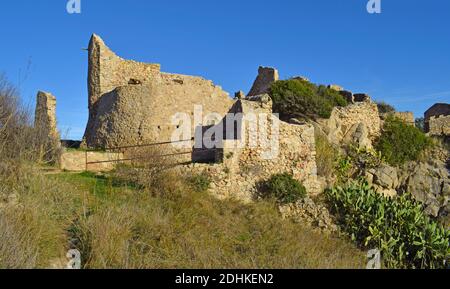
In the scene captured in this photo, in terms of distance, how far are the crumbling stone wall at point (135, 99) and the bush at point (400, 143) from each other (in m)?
7.23

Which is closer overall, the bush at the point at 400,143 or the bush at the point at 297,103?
the bush at the point at 297,103

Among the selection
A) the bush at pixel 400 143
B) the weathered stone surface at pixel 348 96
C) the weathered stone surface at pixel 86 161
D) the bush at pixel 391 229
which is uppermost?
the weathered stone surface at pixel 348 96

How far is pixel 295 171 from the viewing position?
1426 cm

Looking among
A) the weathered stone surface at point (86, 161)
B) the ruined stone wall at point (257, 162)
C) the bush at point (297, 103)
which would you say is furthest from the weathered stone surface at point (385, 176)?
the weathered stone surface at point (86, 161)

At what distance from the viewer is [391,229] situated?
12273mm

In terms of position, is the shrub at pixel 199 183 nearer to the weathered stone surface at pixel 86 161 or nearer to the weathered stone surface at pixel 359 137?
the weathered stone surface at pixel 86 161

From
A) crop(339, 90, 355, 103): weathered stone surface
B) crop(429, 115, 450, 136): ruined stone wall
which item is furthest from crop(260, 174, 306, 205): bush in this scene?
crop(429, 115, 450, 136): ruined stone wall

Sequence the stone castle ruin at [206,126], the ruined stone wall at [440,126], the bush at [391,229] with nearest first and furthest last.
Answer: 1. the bush at [391,229]
2. the stone castle ruin at [206,126]
3. the ruined stone wall at [440,126]

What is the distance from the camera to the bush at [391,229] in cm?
1144

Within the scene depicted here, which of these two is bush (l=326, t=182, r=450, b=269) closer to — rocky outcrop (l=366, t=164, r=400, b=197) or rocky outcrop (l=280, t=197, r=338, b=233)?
rocky outcrop (l=280, t=197, r=338, b=233)

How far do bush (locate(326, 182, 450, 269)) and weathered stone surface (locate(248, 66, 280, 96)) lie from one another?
11.9 meters

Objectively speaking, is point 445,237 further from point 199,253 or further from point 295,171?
point 199,253
